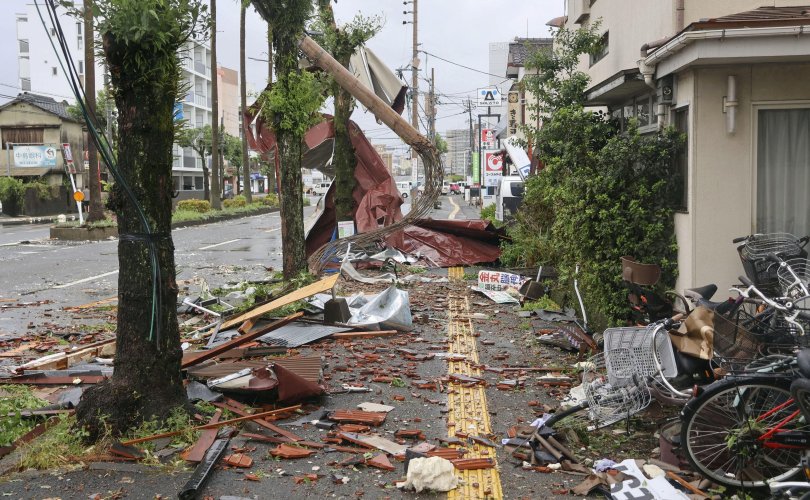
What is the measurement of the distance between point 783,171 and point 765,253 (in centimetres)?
147

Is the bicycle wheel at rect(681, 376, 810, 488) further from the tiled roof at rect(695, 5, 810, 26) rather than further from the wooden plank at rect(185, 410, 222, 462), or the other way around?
the tiled roof at rect(695, 5, 810, 26)

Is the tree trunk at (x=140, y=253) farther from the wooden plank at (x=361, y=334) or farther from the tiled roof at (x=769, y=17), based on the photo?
the tiled roof at (x=769, y=17)

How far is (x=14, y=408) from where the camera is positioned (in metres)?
6.29

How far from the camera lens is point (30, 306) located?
496 inches

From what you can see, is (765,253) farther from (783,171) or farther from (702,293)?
(702,293)

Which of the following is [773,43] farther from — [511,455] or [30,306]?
[30,306]

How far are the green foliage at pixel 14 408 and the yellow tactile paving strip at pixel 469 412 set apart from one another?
3275mm

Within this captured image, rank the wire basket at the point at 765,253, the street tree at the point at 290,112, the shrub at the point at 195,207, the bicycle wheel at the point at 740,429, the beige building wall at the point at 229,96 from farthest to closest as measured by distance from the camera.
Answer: the beige building wall at the point at 229,96, the shrub at the point at 195,207, the street tree at the point at 290,112, the wire basket at the point at 765,253, the bicycle wheel at the point at 740,429

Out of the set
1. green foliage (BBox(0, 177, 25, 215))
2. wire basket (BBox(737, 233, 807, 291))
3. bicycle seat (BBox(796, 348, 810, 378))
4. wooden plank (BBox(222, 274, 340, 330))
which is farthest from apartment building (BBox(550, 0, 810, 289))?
green foliage (BBox(0, 177, 25, 215))

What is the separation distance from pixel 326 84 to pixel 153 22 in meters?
9.29

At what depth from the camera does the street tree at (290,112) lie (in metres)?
12.8

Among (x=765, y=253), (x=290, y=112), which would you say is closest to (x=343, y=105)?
(x=290, y=112)

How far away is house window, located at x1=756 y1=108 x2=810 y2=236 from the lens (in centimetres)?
853

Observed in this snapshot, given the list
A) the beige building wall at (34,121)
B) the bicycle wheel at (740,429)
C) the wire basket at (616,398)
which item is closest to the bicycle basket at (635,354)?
the wire basket at (616,398)
